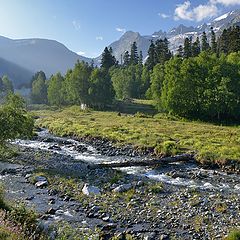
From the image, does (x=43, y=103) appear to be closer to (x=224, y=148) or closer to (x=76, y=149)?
(x=76, y=149)

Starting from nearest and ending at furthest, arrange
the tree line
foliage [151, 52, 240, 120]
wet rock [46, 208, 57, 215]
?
1. wet rock [46, 208, 57, 215]
2. foliage [151, 52, 240, 120]
3. the tree line

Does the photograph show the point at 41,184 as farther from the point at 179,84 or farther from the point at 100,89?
the point at 100,89

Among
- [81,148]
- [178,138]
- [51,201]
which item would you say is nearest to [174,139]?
[178,138]

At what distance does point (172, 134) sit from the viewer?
5003cm

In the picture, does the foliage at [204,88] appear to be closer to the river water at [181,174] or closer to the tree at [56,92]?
the river water at [181,174]

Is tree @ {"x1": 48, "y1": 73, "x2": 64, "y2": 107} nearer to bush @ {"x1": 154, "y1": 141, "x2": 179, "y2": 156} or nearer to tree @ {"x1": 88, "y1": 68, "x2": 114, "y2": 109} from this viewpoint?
tree @ {"x1": 88, "y1": 68, "x2": 114, "y2": 109}

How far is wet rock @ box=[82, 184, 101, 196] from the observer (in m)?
23.9

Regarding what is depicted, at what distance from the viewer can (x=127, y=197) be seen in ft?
75.3

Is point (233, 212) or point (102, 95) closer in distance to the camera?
point (233, 212)

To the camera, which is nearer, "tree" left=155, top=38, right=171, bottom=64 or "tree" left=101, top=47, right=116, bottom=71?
"tree" left=155, top=38, right=171, bottom=64

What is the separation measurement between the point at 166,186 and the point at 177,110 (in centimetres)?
5003

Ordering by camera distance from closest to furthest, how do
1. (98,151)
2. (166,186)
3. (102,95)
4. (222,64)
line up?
1. (166,186)
2. (98,151)
3. (222,64)
4. (102,95)

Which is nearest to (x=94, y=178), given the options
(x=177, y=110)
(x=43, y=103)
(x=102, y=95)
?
(x=177, y=110)

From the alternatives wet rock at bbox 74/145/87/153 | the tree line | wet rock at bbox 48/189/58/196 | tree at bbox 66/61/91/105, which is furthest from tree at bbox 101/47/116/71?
wet rock at bbox 48/189/58/196
